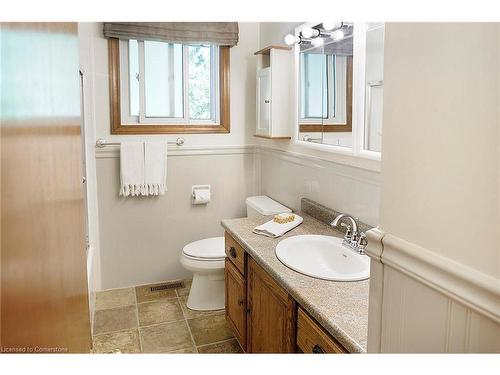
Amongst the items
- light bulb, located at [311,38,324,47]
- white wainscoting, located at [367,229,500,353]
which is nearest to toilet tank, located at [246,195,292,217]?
light bulb, located at [311,38,324,47]

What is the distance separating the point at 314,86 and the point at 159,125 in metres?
1.24

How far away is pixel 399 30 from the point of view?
25.1 inches

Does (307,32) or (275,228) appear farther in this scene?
(307,32)

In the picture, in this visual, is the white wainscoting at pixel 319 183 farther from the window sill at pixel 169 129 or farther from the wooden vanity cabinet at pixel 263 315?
the wooden vanity cabinet at pixel 263 315

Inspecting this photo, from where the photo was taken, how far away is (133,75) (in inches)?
119

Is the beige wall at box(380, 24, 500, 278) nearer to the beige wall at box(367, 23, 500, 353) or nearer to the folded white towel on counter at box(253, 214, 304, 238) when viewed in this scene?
the beige wall at box(367, 23, 500, 353)

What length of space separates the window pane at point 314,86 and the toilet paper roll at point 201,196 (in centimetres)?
102

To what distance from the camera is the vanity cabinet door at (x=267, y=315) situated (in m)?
1.58

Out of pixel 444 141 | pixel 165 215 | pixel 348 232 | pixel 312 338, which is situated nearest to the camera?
pixel 444 141

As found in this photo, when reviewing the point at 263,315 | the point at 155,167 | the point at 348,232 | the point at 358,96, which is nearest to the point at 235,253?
the point at 263,315

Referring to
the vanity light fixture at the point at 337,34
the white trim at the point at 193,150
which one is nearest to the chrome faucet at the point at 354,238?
the vanity light fixture at the point at 337,34

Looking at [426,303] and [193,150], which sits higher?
[193,150]

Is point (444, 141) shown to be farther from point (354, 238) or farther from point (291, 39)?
point (291, 39)
